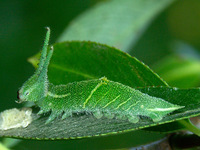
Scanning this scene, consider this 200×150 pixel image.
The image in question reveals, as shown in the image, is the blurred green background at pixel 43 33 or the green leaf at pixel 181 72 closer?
the green leaf at pixel 181 72

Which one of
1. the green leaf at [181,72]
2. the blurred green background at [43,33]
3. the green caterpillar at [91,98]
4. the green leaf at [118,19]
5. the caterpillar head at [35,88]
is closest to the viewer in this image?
the green caterpillar at [91,98]

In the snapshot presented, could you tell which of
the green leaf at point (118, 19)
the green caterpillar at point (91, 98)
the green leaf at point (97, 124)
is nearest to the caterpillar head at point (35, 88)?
the green caterpillar at point (91, 98)

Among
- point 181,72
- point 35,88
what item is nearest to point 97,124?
point 35,88

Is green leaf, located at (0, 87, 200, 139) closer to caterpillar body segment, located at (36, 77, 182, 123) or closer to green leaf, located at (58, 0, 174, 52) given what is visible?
Result: caterpillar body segment, located at (36, 77, 182, 123)

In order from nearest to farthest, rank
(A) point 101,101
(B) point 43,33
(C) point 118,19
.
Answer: (A) point 101,101
(C) point 118,19
(B) point 43,33

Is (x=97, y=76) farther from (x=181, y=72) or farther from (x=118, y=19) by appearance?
(x=118, y=19)

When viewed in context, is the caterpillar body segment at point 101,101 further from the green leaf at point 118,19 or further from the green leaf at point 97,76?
the green leaf at point 118,19

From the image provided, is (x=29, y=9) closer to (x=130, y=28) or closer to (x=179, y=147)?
(x=130, y=28)
